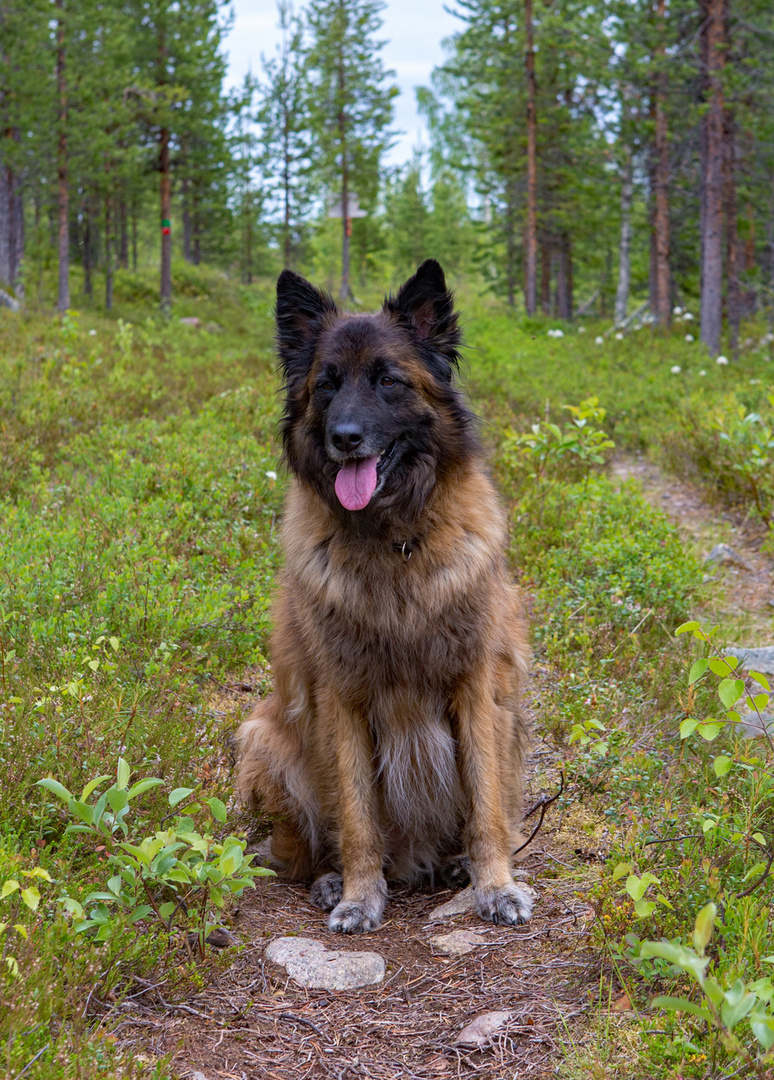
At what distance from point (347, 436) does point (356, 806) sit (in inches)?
55.8

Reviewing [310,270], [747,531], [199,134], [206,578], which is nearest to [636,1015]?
[206,578]

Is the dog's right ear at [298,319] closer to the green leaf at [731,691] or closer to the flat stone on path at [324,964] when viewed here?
the green leaf at [731,691]

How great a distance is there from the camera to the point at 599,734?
397 cm

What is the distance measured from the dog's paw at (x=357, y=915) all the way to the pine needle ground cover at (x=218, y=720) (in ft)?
1.33

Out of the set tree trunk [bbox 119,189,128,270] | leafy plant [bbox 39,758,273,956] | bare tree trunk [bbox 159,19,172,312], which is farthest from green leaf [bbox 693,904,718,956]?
tree trunk [bbox 119,189,128,270]

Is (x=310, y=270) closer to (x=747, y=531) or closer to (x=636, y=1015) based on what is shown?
(x=747, y=531)

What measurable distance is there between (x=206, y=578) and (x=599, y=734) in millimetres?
2567

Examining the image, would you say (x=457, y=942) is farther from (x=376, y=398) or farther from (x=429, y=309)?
(x=429, y=309)

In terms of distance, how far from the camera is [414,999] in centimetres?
267

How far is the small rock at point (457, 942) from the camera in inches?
116

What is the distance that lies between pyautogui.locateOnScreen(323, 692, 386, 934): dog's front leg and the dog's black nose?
95 cm

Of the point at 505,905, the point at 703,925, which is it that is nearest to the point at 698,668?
the point at 703,925

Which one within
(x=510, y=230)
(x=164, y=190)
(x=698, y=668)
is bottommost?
(x=698, y=668)

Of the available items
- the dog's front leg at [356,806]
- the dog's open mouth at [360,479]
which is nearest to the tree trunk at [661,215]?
the dog's open mouth at [360,479]
